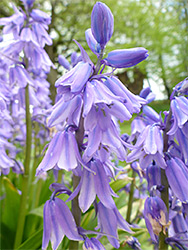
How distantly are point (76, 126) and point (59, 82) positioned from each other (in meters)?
0.11

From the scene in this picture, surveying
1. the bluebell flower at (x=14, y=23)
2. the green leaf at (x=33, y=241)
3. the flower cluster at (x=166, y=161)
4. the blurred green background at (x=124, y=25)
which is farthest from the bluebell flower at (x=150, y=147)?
the blurred green background at (x=124, y=25)

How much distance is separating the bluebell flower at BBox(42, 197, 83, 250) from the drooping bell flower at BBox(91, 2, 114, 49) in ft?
1.10

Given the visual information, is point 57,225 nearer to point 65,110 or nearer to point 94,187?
point 94,187

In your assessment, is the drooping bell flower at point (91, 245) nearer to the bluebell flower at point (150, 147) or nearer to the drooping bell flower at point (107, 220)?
the drooping bell flower at point (107, 220)

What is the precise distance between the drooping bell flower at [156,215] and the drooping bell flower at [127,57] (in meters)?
0.32

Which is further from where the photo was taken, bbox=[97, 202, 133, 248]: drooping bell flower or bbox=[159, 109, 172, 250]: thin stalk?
bbox=[159, 109, 172, 250]: thin stalk

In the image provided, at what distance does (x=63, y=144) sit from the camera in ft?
1.68

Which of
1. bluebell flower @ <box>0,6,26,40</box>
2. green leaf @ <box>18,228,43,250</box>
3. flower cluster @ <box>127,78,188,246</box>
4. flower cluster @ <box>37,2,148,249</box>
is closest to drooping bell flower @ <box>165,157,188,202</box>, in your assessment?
flower cluster @ <box>127,78,188,246</box>

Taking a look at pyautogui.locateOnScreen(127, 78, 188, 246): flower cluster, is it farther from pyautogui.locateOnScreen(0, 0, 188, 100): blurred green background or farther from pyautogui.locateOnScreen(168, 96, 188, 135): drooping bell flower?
pyautogui.locateOnScreen(0, 0, 188, 100): blurred green background

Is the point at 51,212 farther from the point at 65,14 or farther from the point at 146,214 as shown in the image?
the point at 65,14

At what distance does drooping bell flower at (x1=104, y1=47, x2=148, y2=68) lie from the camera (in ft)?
1.51

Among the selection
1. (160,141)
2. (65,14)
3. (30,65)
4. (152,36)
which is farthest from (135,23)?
(160,141)

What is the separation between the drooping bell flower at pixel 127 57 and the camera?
0.46 meters

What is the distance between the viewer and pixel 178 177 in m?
0.57
